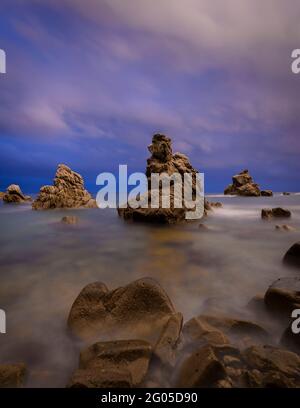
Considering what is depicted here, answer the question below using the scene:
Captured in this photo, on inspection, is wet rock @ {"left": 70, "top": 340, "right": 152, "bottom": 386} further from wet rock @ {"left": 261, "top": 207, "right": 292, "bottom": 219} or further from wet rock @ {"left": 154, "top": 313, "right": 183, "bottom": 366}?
wet rock @ {"left": 261, "top": 207, "right": 292, "bottom": 219}

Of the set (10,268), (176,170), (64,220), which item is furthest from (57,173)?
(10,268)

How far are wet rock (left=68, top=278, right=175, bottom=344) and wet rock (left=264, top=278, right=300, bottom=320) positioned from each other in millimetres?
1982

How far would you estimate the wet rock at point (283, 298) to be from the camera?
4170 millimetres

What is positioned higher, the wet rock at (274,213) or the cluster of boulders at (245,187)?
the cluster of boulders at (245,187)

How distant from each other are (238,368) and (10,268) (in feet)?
24.0

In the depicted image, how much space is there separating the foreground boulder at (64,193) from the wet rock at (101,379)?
2823 cm

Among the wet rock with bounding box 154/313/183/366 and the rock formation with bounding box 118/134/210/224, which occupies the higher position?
the rock formation with bounding box 118/134/210/224

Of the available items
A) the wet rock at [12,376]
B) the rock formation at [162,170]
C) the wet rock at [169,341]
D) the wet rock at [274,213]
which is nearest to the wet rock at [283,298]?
the wet rock at [169,341]

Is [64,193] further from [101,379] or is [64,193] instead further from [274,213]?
[101,379]

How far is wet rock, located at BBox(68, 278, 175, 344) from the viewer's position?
3.94m

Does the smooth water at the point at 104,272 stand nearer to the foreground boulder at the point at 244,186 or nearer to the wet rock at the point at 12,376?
the wet rock at the point at 12,376

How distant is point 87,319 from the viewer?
415 cm

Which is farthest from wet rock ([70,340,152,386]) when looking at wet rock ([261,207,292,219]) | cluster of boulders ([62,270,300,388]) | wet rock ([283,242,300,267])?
wet rock ([261,207,292,219])
